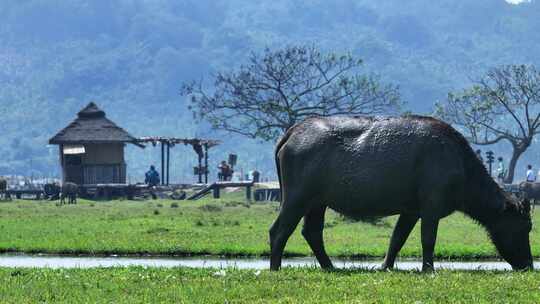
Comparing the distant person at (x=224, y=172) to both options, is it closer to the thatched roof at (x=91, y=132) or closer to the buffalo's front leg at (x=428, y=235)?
the thatched roof at (x=91, y=132)

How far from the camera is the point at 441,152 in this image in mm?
19922

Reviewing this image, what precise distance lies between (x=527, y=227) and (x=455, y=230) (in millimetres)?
15104

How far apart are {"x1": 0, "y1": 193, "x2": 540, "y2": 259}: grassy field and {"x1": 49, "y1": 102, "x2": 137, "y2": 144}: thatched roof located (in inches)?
1183

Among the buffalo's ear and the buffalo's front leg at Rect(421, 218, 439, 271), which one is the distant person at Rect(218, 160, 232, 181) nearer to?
the buffalo's ear

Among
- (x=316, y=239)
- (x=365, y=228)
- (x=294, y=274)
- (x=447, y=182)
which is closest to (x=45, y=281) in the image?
(x=294, y=274)

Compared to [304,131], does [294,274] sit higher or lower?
lower

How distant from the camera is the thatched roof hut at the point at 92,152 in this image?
77.4 m

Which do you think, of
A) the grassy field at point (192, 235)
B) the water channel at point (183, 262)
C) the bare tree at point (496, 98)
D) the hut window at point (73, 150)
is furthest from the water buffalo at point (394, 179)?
the bare tree at point (496, 98)

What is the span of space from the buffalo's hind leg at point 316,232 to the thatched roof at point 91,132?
56.8 meters

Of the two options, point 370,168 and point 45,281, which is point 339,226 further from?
point 45,281

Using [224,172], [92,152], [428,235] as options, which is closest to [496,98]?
[224,172]

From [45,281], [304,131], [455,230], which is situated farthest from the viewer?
[455,230]

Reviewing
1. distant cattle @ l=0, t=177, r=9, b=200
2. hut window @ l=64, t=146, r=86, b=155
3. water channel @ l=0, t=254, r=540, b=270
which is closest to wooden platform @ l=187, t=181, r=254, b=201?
hut window @ l=64, t=146, r=86, b=155

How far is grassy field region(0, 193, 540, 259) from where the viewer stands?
1075 inches
